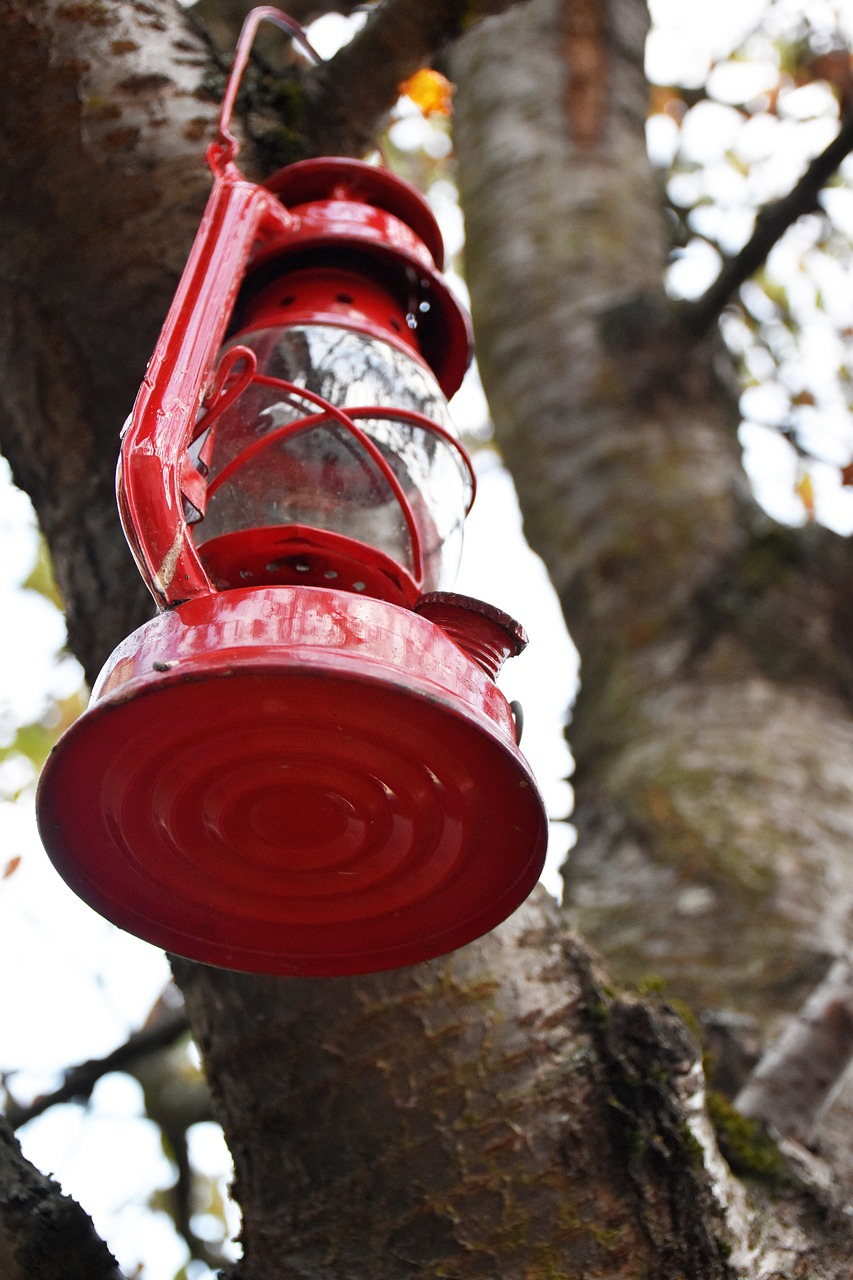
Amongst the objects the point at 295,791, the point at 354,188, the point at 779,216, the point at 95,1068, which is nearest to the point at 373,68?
the point at 354,188

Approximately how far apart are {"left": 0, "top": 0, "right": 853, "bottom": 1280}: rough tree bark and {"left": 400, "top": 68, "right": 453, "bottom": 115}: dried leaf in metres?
2.30

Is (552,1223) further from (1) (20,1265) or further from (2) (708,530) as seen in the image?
(2) (708,530)

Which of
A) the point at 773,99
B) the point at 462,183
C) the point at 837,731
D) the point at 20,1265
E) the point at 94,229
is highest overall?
the point at 773,99

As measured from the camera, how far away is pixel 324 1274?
4.76ft

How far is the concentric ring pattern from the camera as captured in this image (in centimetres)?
104

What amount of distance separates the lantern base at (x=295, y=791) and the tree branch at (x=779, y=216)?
204 centimetres

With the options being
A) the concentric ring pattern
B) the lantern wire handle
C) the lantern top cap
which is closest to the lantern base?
the concentric ring pattern

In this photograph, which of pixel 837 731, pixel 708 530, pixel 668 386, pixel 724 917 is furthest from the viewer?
pixel 668 386

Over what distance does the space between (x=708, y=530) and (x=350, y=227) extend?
5.44ft

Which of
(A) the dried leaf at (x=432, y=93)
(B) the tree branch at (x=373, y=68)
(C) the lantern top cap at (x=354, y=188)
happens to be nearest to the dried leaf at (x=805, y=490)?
(A) the dried leaf at (x=432, y=93)

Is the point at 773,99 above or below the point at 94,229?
above

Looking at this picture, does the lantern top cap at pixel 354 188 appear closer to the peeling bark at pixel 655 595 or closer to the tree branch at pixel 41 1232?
the tree branch at pixel 41 1232

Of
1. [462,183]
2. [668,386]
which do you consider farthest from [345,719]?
[462,183]

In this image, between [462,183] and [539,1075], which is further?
[462,183]
